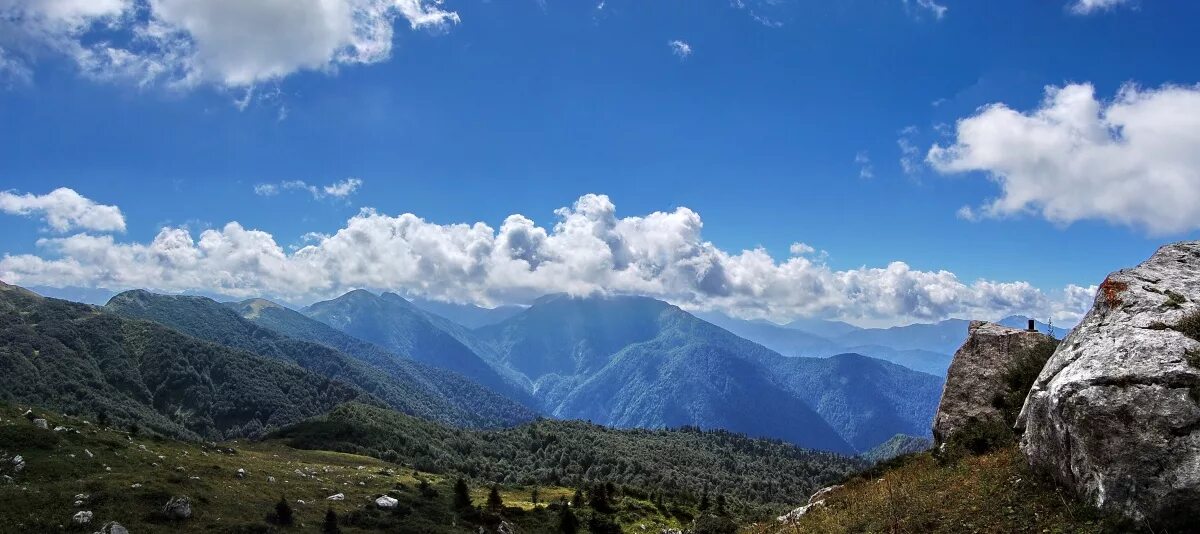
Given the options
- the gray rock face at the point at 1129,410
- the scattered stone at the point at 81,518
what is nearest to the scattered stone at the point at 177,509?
the scattered stone at the point at 81,518

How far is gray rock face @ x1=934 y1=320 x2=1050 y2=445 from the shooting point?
1136 inches

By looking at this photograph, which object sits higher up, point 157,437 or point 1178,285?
point 1178,285

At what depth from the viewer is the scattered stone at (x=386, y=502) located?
60.6 m

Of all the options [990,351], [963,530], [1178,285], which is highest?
[1178,285]

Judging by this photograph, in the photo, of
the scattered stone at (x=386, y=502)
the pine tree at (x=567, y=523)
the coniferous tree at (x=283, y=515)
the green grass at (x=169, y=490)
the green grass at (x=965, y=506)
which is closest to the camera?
the green grass at (x=965, y=506)

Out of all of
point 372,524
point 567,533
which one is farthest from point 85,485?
point 567,533

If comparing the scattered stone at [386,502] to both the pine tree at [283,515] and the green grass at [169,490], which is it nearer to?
the green grass at [169,490]

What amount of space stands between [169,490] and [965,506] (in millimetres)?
51019

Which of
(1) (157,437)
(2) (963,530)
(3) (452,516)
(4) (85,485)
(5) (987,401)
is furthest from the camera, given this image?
(1) (157,437)

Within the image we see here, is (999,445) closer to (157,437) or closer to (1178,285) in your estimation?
(1178,285)

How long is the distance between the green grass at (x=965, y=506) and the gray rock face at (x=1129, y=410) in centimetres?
63

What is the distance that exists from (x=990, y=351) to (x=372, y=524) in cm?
5042

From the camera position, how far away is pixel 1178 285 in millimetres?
18938

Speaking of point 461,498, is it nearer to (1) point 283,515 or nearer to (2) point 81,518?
(1) point 283,515
